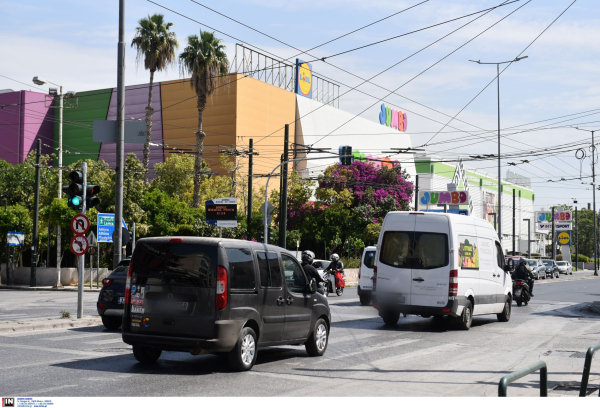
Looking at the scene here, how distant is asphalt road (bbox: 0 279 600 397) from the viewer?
8.19 metres

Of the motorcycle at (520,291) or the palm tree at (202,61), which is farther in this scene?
the palm tree at (202,61)

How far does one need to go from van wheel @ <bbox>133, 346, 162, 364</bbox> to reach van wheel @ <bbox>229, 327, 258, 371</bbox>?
1.36 m

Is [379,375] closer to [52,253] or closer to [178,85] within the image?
[52,253]

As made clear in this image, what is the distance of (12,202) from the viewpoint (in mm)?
46656

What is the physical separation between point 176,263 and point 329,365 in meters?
2.71

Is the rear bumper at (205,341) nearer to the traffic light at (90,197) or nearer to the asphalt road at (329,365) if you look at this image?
the asphalt road at (329,365)

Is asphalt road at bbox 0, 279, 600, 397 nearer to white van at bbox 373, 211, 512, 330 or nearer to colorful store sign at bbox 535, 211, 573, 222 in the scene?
white van at bbox 373, 211, 512, 330

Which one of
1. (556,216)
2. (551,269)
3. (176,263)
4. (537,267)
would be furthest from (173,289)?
(556,216)

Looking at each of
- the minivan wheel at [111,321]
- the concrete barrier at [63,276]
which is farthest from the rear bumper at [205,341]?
the concrete barrier at [63,276]

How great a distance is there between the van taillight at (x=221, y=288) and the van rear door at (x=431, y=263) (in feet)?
24.7

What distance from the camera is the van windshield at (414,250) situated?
1590 centimetres

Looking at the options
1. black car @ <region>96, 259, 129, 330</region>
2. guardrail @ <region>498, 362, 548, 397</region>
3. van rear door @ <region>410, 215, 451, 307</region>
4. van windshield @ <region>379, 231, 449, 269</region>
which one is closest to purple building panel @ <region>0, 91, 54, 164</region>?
black car @ <region>96, 259, 129, 330</region>

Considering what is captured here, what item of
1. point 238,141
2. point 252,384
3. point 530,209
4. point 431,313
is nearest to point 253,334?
point 252,384

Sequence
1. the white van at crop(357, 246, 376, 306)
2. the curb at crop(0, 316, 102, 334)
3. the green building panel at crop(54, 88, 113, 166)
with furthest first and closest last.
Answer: the green building panel at crop(54, 88, 113, 166) → the white van at crop(357, 246, 376, 306) → the curb at crop(0, 316, 102, 334)
